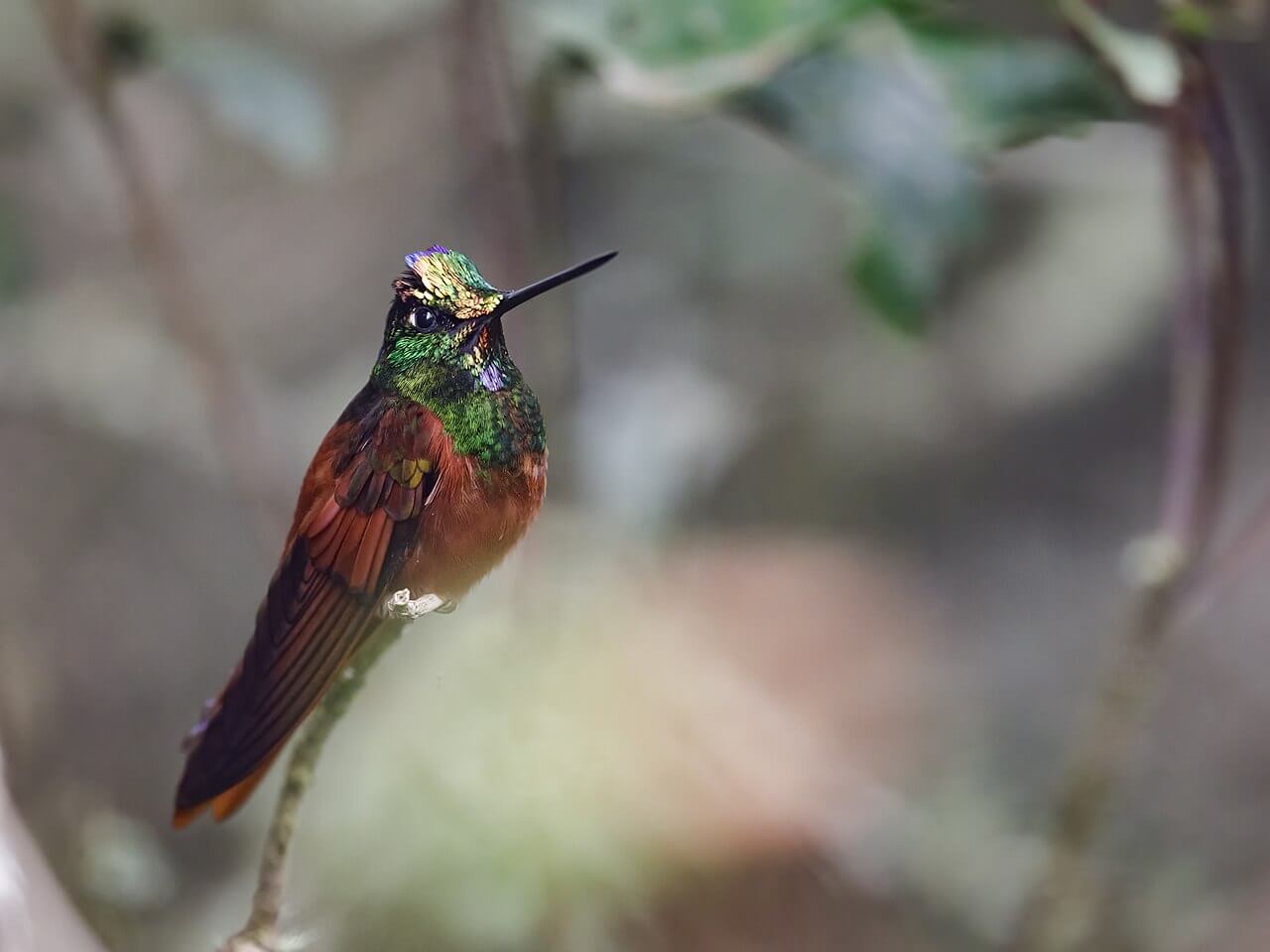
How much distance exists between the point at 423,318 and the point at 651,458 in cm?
102

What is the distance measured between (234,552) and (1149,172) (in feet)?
7.19

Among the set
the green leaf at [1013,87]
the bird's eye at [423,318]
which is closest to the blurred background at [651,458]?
the green leaf at [1013,87]

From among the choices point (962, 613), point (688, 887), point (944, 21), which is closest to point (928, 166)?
point (944, 21)

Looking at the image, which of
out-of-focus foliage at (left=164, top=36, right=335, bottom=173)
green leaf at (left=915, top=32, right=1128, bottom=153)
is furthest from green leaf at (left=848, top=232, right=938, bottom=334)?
out-of-focus foliage at (left=164, top=36, right=335, bottom=173)

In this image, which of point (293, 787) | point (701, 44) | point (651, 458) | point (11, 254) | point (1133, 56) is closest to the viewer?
point (293, 787)

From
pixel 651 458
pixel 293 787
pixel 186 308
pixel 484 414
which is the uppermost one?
pixel 651 458

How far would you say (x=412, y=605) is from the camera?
0.35 metres

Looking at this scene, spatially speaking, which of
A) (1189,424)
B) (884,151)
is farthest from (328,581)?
(1189,424)

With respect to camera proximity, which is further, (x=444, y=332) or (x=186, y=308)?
(x=186, y=308)

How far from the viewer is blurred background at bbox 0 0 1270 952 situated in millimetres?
756

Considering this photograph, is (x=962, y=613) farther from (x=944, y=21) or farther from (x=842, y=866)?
(x=944, y=21)

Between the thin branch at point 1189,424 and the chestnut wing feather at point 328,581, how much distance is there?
1006mm

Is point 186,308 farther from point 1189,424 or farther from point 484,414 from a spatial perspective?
point 1189,424

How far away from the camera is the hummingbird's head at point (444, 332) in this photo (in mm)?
365
